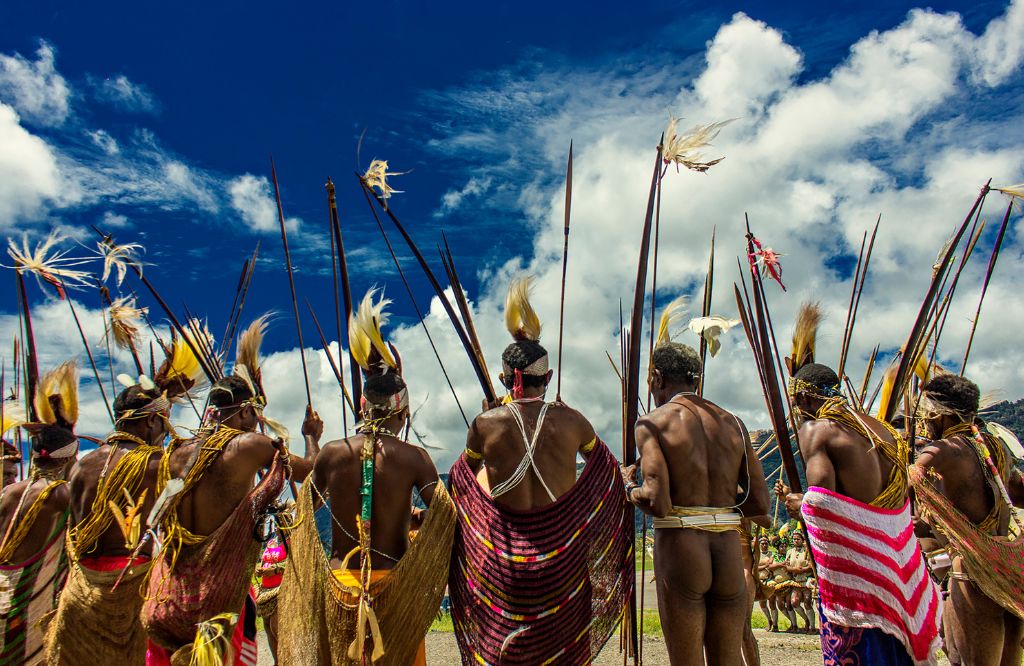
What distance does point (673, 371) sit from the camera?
13.4 feet

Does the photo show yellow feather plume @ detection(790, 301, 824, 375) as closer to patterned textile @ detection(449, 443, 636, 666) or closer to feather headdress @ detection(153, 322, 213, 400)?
patterned textile @ detection(449, 443, 636, 666)

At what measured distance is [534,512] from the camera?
12.9ft

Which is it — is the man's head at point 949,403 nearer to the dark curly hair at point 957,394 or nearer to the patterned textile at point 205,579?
the dark curly hair at point 957,394

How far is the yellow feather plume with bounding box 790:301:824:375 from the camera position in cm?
475

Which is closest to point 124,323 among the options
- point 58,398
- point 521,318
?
point 58,398

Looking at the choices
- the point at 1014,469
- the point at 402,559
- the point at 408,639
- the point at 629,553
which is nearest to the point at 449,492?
the point at 402,559

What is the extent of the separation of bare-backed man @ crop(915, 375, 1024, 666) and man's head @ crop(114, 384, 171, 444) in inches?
203

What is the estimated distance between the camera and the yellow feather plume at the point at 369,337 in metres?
4.58

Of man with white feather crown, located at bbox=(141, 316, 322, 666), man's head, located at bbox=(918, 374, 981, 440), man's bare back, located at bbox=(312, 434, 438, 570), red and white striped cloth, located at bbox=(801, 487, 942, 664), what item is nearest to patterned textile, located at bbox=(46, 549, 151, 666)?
man with white feather crown, located at bbox=(141, 316, 322, 666)

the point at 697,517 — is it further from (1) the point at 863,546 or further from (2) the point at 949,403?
(2) the point at 949,403

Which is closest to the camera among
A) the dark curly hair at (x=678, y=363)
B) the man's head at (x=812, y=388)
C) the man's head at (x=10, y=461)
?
the dark curly hair at (x=678, y=363)

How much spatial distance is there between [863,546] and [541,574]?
1804 millimetres

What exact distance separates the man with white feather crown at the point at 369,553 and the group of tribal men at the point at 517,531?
0.5 inches

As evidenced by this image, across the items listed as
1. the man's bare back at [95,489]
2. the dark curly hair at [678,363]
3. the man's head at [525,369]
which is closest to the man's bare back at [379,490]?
the man's head at [525,369]
